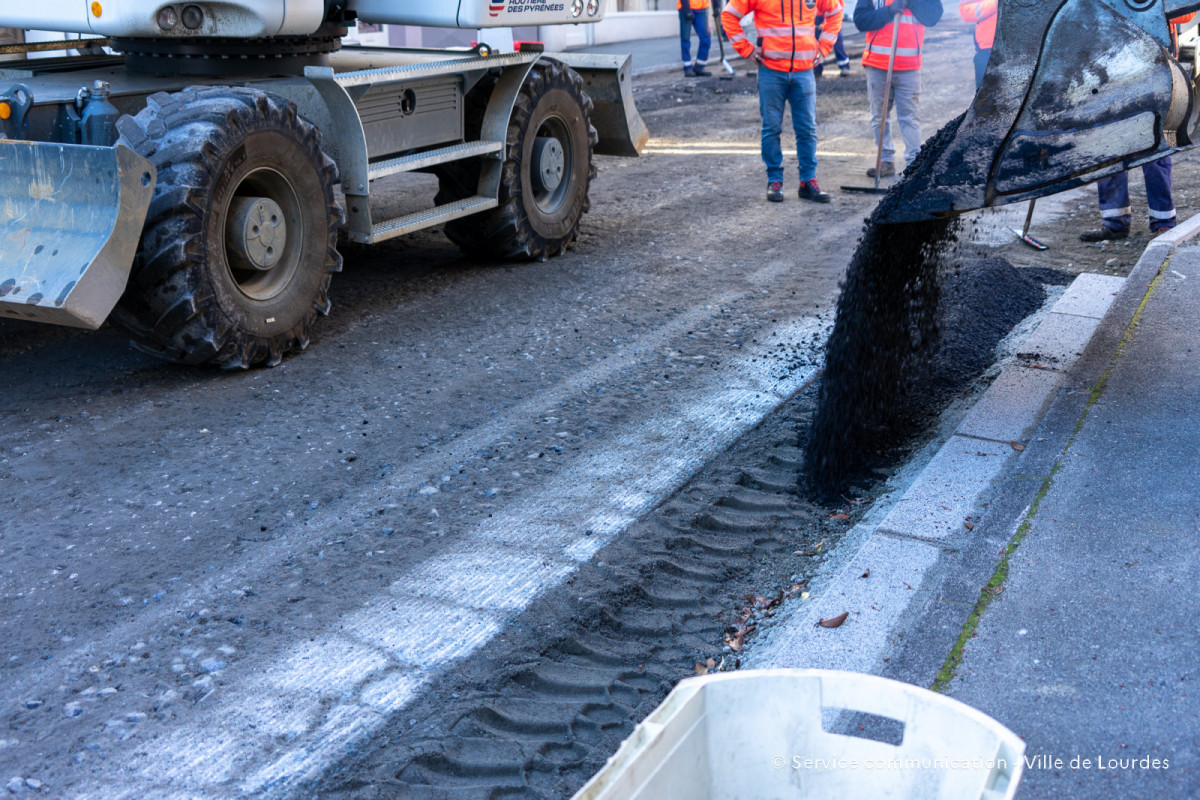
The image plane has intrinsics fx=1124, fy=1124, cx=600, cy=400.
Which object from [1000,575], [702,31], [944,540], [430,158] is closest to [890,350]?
[944,540]

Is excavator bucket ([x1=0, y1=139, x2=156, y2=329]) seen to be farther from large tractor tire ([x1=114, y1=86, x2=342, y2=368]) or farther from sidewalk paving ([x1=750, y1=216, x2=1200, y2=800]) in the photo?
sidewalk paving ([x1=750, y1=216, x2=1200, y2=800])

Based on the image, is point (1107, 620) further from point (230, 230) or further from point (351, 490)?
point (230, 230)

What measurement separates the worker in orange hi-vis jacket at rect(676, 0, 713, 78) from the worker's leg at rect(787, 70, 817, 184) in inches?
339

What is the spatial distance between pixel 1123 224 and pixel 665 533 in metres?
5.18

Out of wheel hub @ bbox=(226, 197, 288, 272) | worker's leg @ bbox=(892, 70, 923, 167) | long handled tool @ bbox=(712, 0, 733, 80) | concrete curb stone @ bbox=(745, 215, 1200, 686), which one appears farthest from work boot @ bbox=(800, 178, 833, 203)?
long handled tool @ bbox=(712, 0, 733, 80)

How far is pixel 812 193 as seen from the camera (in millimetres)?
9305

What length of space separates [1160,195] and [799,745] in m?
6.69

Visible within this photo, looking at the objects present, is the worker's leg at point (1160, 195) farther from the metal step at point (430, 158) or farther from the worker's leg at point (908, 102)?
the metal step at point (430, 158)

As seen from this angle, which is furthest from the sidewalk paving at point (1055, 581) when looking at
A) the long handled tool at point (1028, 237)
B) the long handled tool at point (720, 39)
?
the long handled tool at point (720, 39)

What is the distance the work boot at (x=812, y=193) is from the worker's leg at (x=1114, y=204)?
2.24 m

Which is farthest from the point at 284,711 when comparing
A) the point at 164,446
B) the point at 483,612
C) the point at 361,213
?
the point at 361,213

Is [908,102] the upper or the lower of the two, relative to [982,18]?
lower

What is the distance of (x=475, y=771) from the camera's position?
2.84m

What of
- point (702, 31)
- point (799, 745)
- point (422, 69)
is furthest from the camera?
point (702, 31)
